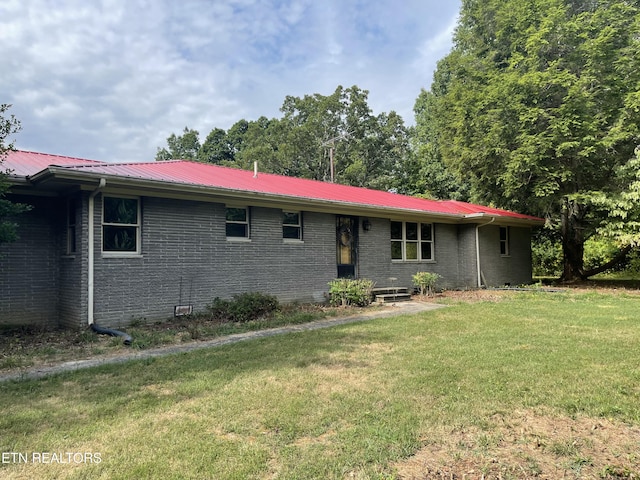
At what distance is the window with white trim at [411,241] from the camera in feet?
47.4

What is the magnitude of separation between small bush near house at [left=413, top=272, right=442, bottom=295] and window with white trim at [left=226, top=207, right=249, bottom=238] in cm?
637

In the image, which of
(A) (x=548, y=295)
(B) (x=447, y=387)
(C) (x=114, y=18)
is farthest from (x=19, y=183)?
(A) (x=548, y=295)

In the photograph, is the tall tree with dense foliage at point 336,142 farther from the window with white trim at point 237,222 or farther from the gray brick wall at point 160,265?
the window with white trim at point 237,222

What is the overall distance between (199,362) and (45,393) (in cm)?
174

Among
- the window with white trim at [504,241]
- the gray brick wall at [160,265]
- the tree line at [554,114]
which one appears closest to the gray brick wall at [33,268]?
the gray brick wall at [160,265]

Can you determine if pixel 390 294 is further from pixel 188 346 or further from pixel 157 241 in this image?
pixel 188 346

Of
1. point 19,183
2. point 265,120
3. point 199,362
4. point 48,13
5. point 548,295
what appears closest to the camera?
point 199,362

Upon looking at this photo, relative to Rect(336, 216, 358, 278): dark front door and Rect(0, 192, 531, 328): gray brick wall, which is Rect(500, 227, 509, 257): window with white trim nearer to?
Rect(336, 216, 358, 278): dark front door

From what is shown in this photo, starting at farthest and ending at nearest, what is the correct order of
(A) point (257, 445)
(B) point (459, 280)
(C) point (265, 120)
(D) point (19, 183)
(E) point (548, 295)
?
1. (C) point (265, 120)
2. (B) point (459, 280)
3. (E) point (548, 295)
4. (D) point (19, 183)
5. (A) point (257, 445)

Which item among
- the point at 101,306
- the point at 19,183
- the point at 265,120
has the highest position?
the point at 265,120

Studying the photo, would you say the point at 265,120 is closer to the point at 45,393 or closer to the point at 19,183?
the point at 19,183

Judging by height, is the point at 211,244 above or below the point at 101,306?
above

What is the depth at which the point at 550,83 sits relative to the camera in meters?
14.8

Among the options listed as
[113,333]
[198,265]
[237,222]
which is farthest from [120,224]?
[237,222]
